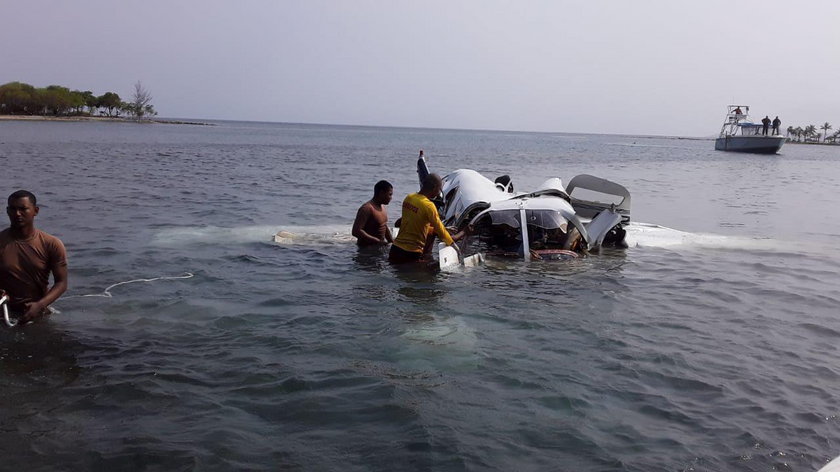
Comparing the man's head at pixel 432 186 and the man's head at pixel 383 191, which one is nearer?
the man's head at pixel 432 186

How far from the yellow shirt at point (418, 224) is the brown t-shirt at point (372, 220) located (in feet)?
3.84

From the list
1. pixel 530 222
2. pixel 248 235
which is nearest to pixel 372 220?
pixel 530 222

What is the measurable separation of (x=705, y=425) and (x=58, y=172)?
29.1 m

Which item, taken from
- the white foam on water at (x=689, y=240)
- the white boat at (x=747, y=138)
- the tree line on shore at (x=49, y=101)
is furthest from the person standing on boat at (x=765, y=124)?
the tree line on shore at (x=49, y=101)

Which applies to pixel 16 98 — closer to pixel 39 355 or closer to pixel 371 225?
pixel 371 225

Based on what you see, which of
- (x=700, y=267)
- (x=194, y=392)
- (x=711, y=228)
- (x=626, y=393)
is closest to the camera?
(x=194, y=392)

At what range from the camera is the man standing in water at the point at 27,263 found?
6609mm

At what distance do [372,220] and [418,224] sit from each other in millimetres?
1717

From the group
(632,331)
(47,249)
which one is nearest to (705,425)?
(632,331)

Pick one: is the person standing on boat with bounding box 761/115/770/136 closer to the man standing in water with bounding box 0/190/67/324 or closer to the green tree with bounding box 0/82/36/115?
the man standing in water with bounding box 0/190/67/324

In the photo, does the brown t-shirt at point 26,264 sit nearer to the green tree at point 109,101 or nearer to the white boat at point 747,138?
the white boat at point 747,138

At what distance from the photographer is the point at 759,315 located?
9695mm

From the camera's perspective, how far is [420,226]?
10.8m

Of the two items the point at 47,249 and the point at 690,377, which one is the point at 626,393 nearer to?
the point at 690,377
